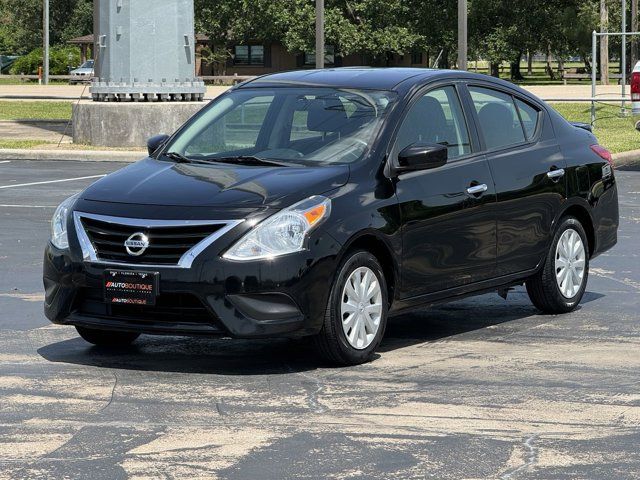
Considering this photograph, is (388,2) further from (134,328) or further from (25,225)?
(134,328)

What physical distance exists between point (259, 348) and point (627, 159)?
14.6 metres

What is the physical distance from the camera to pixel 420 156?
325 inches

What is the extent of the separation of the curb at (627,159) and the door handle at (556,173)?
40.9 feet

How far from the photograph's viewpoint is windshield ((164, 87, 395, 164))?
8.45 m

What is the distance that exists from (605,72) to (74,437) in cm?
6214

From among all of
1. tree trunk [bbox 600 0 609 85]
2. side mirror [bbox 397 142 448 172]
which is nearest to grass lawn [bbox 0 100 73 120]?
side mirror [bbox 397 142 448 172]

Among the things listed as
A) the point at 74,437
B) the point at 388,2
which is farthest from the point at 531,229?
the point at 388,2

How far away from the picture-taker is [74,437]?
629 cm

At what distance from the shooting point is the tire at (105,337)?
27.7 feet

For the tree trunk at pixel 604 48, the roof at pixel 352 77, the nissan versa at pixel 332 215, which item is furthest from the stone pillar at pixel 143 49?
the tree trunk at pixel 604 48

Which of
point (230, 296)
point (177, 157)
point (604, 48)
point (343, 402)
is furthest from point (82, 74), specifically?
point (343, 402)

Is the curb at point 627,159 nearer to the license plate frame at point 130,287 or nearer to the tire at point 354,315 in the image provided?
the tire at point 354,315

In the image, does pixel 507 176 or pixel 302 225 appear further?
pixel 507 176

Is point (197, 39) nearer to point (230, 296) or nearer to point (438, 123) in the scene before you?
point (438, 123)
